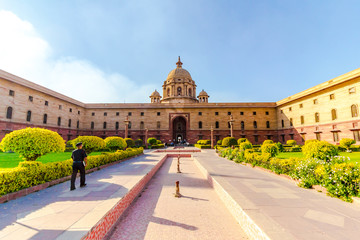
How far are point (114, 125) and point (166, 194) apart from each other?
30.5 m

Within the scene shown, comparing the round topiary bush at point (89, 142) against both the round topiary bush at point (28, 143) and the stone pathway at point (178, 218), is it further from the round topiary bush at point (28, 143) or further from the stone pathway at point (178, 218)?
the stone pathway at point (178, 218)

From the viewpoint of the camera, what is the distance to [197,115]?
1348 inches

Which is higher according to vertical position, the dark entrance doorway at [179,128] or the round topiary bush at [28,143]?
the dark entrance doorway at [179,128]

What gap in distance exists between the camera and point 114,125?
33406mm

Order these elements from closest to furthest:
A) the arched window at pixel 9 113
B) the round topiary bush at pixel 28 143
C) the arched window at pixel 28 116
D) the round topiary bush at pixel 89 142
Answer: the round topiary bush at pixel 28 143 < the round topiary bush at pixel 89 142 < the arched window at pixel 9 113 < the arched window at pixel 28 116

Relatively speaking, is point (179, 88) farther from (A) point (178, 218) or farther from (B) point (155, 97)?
(A) point (178, 218)

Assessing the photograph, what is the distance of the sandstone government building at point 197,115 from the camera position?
20.6m

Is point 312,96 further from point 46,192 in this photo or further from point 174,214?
point 46,192

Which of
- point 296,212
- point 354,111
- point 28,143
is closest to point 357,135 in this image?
point 354,111

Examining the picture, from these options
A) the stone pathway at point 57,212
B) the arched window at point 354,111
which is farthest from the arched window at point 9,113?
the arched window at point 354,111

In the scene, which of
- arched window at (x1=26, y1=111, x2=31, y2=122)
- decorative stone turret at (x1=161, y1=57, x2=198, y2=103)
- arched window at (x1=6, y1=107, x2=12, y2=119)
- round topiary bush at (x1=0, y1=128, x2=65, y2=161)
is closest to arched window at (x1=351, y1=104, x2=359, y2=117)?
round topiary bush at (x1=0, y1=128, x2=65, y2=161)

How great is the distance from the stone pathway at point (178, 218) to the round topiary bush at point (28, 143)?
13.6 ft

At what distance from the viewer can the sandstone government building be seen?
20.6m

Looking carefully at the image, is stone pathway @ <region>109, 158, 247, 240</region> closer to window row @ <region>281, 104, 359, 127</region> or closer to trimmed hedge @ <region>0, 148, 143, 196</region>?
trimmed hedge @ <region>0, 148, 143, 196</region>
